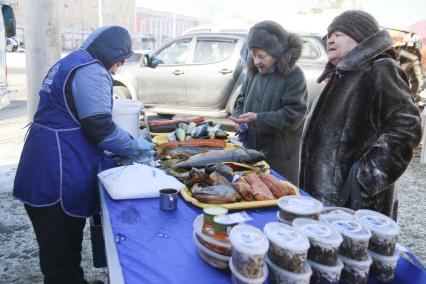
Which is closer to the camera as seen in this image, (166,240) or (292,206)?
→ (292,206)

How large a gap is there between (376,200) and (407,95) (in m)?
0.61

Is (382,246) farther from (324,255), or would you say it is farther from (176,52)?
(176,52)

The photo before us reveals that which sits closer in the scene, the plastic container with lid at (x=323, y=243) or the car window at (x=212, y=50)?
the plastic container with lid at (x=323, y=243)

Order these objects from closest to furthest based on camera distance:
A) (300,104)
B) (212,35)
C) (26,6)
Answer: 1. (300,104)
2. (26,6)
3. (212,35)

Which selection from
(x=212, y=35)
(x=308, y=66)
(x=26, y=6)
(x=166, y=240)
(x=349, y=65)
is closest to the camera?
(x=166, y=240)

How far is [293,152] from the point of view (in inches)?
124

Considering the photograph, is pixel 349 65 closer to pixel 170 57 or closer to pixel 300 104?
pixel 300 104

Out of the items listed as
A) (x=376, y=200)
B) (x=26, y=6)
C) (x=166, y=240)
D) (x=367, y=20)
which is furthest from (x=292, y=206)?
(x=26, y=6)

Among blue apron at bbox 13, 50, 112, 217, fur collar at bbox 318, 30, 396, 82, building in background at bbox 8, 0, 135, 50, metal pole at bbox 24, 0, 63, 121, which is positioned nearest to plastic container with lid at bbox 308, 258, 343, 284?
fur collar at bbox 318, 30, 396, 82

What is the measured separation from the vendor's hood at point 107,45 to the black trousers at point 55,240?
2.98 ft

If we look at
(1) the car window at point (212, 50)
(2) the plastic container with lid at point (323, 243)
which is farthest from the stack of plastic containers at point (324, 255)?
(1) the car window at point (212, 50)

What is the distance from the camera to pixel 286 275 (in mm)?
1075

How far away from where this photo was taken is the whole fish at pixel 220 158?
2344 millimetres

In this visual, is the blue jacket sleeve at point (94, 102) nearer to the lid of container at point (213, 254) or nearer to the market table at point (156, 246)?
the market table at point (156, 246)
